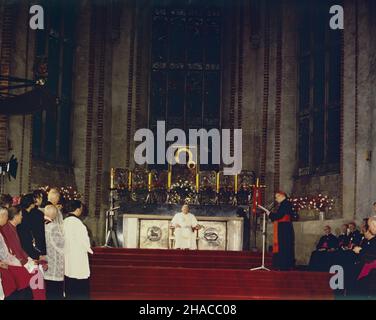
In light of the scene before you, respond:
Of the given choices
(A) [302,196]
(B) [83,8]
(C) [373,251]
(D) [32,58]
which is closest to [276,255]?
(C) [373,251]

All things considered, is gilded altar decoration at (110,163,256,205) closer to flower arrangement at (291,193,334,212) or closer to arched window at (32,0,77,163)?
flower arrangement at (291,193,334,212)

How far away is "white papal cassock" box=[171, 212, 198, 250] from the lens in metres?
21.8

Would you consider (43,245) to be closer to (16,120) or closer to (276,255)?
(276,255)

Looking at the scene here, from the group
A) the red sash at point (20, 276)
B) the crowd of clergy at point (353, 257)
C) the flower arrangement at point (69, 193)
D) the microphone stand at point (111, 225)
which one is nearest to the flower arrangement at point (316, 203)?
the crowd of clergy at point (353, 257)

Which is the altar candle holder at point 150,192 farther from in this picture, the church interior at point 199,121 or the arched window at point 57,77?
the arched window at point 57,77

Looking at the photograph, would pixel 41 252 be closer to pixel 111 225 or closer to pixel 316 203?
pixel 111 225

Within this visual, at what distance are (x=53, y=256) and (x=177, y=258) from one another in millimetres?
6683

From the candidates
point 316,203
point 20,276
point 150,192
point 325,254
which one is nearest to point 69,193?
point 150,192

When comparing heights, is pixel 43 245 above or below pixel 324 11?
below

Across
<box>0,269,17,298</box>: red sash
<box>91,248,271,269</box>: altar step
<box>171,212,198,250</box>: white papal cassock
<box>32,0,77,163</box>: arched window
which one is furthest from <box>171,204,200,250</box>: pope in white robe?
<box>0,269,17,298</box>: red sash

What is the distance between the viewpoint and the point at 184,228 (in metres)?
21.8

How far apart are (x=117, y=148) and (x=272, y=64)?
4.89m

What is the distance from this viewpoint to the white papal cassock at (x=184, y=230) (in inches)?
856

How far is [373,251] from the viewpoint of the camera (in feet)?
49.5
